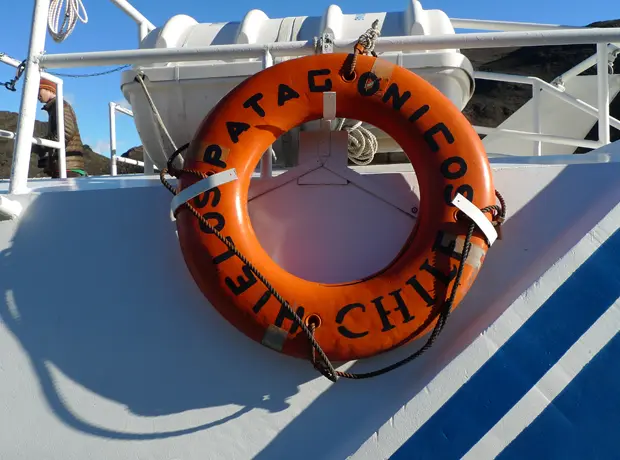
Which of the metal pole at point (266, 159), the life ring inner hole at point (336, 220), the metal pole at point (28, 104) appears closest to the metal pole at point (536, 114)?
the life ring inner hole at point (336, 220)

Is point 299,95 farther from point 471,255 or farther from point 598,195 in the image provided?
point 598,195

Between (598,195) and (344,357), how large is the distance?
36.3 inches

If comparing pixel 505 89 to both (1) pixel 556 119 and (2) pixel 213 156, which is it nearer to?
(1) pixel 556 119

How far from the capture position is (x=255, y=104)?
151cm

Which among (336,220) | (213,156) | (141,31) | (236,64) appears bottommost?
(336,220)

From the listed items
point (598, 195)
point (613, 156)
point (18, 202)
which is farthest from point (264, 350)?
point (613, 156)

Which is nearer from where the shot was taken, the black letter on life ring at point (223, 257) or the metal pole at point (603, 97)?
the black letter on life ring at point (223, 257)

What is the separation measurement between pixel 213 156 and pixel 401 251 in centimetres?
62

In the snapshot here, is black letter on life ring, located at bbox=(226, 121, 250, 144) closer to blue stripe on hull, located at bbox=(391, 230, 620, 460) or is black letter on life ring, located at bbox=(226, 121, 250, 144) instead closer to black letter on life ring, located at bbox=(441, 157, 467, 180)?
black letter on life ring, located at bbox=(441, 157, 467, 180)

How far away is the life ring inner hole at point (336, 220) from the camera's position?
1607 millimetres

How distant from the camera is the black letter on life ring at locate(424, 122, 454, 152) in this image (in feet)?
4.77

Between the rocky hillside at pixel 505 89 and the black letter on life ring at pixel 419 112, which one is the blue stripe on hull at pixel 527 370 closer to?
the black letter on life ring at pixel 419 112

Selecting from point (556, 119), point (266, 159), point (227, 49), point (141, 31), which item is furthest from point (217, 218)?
point (556, 119)

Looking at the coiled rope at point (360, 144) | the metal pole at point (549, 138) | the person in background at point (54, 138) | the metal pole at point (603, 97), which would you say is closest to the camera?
the coiled rope at point (360, 144)
